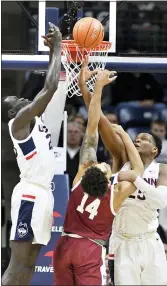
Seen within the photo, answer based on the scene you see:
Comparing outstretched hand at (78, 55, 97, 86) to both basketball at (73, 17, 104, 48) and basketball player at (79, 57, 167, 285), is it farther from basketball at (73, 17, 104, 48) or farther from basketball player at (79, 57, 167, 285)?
basketball at (73, 17, 104, 48)

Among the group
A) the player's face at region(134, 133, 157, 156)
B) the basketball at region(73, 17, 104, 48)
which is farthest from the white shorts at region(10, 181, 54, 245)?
the basketball at region(73, 17, 104, 48)

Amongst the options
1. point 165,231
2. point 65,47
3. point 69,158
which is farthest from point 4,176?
point 65,47

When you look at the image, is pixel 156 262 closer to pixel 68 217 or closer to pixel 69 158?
pixel 68 217

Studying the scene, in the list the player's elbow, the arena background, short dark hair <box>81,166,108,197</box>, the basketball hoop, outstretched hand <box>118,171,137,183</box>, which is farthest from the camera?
the arena background

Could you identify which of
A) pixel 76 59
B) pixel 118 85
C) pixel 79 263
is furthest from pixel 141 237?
pixel 118 85

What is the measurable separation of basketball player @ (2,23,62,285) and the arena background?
80.2 inches

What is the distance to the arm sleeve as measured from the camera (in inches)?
195

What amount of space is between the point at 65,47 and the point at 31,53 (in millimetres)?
534

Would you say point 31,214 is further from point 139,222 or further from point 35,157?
point 139,222

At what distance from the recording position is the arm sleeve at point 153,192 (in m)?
4.95

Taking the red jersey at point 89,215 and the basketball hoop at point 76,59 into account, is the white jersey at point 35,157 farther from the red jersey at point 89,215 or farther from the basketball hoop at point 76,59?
the basketball hoop at point 76,59

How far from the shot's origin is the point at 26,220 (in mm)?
4961

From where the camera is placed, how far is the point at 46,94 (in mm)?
4941

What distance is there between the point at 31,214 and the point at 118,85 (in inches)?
146
